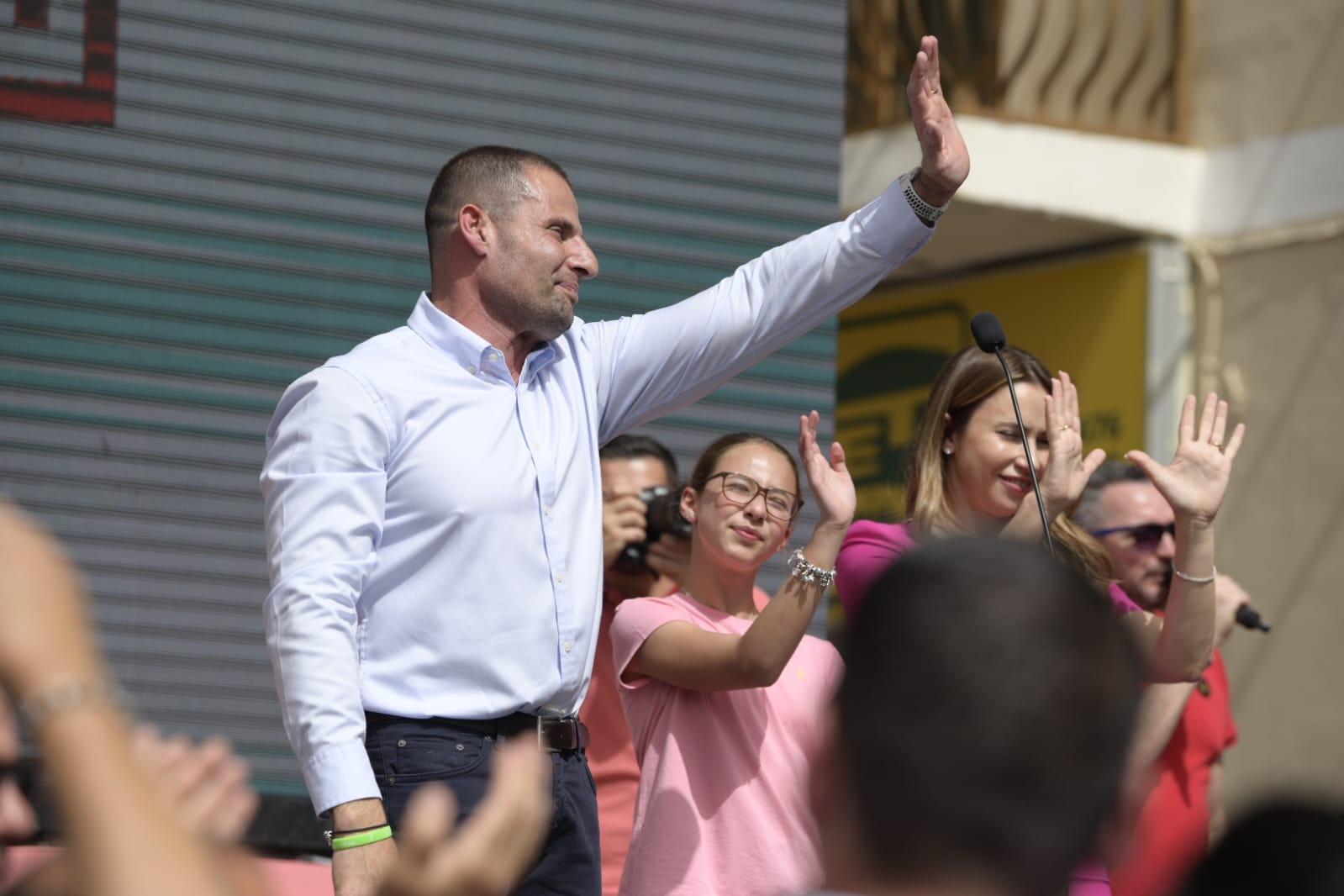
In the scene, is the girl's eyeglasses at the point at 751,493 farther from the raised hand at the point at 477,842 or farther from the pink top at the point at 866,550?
the raised hand at the point at 477,842

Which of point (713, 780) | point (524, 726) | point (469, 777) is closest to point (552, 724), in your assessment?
point (524, 726)

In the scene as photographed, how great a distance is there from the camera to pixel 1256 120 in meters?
8.05

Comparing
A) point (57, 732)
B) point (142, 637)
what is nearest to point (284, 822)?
point (142, 637)

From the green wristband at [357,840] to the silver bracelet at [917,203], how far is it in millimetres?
1512

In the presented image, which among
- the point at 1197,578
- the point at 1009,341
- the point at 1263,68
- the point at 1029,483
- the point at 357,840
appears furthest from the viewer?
the point at 1009,341

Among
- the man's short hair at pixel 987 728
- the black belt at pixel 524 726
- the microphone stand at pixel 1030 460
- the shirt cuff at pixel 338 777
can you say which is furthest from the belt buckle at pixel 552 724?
the man's short hair at pixel 987 728

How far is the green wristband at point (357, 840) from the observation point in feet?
9.50

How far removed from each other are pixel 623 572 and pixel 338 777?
5.66 ft

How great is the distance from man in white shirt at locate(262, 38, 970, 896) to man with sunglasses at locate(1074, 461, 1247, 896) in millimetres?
1479

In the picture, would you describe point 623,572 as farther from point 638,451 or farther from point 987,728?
point 987,728

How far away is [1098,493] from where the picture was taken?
516cm

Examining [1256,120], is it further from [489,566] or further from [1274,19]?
[489,566]

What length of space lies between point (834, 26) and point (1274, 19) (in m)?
3.10

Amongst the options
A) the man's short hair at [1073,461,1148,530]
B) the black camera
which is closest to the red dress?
the man's short hair at [1073,461,1148,530]
